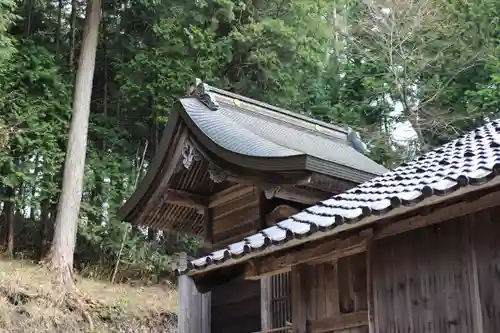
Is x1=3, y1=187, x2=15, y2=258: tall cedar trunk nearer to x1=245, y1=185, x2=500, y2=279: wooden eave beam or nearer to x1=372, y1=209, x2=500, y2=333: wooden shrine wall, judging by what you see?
x1=245, y1=185, x2=500, y2=279: wooden eave beam

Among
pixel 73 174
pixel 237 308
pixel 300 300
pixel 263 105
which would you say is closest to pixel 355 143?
pixel 263 105

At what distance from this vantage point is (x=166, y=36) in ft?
55.8

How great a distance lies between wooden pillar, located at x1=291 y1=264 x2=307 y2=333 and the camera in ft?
19.4

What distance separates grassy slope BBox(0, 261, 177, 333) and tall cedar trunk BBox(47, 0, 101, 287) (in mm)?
476

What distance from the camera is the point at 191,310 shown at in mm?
8688

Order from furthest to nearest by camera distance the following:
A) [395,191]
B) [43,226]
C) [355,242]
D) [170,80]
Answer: [170,80]
[43,226]
[355,242]
[395,191]

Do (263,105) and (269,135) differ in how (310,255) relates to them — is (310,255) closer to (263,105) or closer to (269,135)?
(269,135)

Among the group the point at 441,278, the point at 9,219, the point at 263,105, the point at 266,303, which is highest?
the point at 263,105

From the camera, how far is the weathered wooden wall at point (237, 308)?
328 inches

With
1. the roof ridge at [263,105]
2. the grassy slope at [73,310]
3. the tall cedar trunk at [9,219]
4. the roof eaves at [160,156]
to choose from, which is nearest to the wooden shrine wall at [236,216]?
the roof eaves at [160,156]

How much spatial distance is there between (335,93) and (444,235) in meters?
16.9

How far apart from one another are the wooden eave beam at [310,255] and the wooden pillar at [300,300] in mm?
105

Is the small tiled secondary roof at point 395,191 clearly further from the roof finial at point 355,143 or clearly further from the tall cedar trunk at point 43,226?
the tall cedar trunk at point 43,226

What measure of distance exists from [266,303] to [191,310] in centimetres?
151
